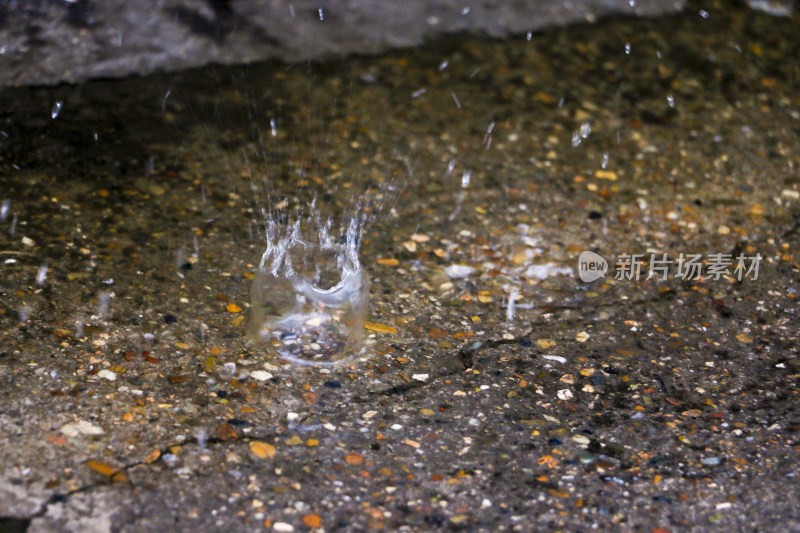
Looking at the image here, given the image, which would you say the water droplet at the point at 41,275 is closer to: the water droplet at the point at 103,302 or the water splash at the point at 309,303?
the water droplet at the point at 103,302

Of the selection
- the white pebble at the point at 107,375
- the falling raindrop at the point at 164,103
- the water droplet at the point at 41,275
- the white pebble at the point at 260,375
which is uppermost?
the falling raindrop at the point at 164,103

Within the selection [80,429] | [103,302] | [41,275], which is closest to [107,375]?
[80,429]

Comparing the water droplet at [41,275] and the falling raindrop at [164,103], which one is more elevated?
the falling raindrop at [164,103]

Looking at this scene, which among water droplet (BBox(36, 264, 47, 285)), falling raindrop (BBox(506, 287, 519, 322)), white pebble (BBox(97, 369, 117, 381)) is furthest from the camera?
falling raindrop (BBox(506, 287, 519, 322))

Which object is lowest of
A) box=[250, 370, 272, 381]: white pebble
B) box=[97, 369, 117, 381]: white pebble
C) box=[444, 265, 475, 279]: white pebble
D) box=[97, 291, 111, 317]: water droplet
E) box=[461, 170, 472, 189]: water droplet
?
box=[97, 369, 117, 381]: white pebble

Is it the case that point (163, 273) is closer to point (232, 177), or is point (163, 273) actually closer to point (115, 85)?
point (232, 177)

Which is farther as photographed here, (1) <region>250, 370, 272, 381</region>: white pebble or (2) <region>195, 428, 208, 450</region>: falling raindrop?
(1) <region>250, 370, 272, 381</region>: white pebble

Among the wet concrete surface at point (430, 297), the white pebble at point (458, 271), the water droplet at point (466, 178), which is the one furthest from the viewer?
the water droplet at point (466, 178)

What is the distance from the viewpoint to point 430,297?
115 inches

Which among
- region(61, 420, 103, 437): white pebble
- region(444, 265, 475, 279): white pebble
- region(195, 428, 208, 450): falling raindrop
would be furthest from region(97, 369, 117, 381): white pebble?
region(444, 265, 475, 279): white pebble

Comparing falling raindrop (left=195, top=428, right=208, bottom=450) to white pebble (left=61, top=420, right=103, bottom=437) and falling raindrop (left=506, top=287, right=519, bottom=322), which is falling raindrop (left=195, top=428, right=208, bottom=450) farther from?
falling raindrop (left=506, top=287, right=519, bottom=322)

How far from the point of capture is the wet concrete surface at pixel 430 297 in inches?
83.7

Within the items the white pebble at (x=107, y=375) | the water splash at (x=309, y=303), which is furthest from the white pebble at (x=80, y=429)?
the water splash at (x=309, y=303)

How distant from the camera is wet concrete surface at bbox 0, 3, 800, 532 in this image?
2.13m
